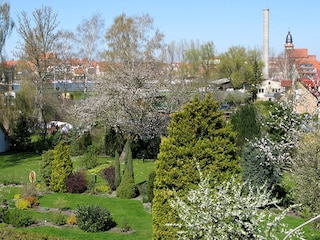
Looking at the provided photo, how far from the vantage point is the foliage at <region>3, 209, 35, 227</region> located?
1437cm

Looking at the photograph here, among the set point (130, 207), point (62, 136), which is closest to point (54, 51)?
point (62, 136)

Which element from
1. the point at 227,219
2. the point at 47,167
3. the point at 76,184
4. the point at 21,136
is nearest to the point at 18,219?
the point at 76,184

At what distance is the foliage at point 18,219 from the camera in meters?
14.4

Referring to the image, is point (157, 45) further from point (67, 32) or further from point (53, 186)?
point (53, 186)

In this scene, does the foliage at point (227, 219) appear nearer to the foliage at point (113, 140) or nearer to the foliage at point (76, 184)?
the foliage at point (76, 184)

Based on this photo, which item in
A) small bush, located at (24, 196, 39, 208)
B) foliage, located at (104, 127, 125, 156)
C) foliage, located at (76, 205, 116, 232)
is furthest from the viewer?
foliage, located at (104, 127, 125, 156)

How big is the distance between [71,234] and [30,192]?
5103 millimetres

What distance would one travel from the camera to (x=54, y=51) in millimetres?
42625

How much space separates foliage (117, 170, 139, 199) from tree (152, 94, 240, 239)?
7763mm

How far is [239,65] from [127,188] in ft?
165

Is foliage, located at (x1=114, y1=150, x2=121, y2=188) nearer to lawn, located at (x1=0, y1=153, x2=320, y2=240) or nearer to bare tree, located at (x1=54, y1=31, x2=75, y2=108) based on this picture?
lawn, located at (x1=0, y1=153, x2=320, y2=240)

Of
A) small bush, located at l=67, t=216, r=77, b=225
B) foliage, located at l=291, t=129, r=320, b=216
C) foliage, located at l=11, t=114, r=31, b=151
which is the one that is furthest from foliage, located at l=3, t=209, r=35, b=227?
foliage, located at l=11, t=114, r=31, b=151

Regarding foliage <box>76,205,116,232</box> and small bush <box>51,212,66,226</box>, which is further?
small bush <box>51,212,66,226</box>

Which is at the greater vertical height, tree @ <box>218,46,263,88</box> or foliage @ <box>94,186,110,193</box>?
tree @ <box>218,46,263,88</box>
